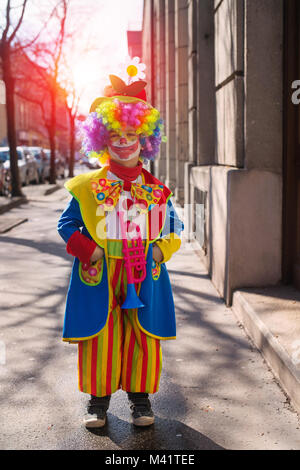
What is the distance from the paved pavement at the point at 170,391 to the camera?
3367 millimetres

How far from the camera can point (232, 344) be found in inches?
199

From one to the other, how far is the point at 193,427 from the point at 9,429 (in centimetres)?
96

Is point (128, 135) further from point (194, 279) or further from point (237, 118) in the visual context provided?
point (194, 279)

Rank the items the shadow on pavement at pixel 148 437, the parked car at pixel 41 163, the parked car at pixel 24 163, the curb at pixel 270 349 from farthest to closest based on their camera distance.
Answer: the parked car at pixel 41 163 < the parked car at pixel 24 163 < the curb at pixel 270 349 < the shadow on pavement at pixel 148 437

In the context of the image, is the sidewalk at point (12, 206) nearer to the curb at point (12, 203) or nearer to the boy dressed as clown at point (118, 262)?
the curb at point (12, 203)

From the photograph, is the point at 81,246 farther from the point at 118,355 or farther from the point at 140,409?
the point at 140,409

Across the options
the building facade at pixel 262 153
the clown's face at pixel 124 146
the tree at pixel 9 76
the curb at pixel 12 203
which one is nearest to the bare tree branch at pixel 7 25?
the tree at pixel 9 76

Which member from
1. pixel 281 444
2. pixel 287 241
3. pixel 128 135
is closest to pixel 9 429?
pixel 281 444

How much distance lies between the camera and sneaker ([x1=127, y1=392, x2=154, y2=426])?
3521 millimetres

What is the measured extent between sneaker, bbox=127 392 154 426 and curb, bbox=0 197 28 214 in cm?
1253

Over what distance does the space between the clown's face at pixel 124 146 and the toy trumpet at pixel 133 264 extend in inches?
11.7

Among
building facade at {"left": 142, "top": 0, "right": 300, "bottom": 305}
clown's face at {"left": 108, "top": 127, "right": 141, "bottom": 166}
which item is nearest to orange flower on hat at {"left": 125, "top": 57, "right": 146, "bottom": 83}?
clown's face at {"left": 108, "top": 127, "right": 141, "bottom": 166}

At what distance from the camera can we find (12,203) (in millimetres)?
17266

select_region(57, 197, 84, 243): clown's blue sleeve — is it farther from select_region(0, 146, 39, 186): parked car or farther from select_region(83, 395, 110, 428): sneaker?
select_region(0, 146, 39, 186): parked car
